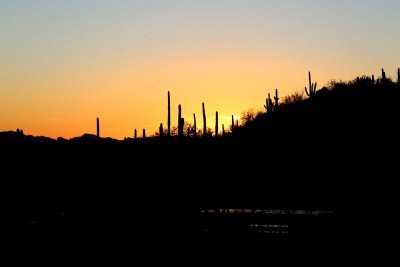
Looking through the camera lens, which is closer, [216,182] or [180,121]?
[216,182]

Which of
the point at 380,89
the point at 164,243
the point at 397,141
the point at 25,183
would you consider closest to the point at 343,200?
the point at 164,243

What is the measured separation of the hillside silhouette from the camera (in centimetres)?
1077

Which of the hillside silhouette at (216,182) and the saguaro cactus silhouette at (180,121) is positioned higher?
the saguaro cactus silhouette at (180,121)

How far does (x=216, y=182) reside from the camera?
2247cm

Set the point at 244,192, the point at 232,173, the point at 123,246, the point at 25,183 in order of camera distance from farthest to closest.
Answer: the point at 232,173 → the point at 25,183 → the point at 244,192 → the point at 123,246

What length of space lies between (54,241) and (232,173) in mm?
14661

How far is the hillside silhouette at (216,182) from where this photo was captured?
424 inches

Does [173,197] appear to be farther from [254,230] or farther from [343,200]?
[254,230]

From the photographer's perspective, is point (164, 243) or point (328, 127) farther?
point (328, 127)

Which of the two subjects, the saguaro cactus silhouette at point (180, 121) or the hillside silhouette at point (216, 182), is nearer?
the hillside silhouette at point (216, 182)

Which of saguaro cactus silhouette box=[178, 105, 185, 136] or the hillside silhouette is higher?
saguaro cactus silhouette box=[178, 105, 185, 136]

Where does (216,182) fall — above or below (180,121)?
below

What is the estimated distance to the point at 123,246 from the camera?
978cm

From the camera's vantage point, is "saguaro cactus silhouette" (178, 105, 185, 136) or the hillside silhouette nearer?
the hillside silhouette
